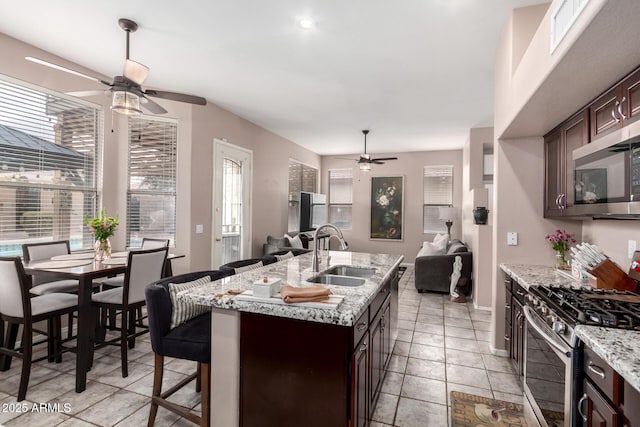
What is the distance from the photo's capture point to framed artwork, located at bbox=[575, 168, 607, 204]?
183cm

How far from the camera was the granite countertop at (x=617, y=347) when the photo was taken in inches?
40.7

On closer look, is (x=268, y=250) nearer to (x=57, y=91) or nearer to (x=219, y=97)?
(x=219, y=97)

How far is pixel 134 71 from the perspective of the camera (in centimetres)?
267

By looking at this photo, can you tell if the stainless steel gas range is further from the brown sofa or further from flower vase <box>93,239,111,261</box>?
flower vase <box>93,239,111,261</box>

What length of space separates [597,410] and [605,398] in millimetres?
95

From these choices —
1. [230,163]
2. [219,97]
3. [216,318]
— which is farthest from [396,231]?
[216,318]

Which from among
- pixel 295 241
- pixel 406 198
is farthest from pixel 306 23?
pixel 406 198

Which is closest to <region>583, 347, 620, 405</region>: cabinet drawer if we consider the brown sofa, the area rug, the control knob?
the control knob

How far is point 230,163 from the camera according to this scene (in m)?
5.27

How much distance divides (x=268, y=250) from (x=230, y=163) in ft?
5.53

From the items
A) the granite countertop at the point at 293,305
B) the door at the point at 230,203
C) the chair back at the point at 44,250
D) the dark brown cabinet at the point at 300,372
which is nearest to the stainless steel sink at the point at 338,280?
the granite countertop at the point at 293,305

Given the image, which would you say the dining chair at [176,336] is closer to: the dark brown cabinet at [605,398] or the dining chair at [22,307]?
the dining chair at [22,307]

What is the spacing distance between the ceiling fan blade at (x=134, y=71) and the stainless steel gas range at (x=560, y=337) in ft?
11.0

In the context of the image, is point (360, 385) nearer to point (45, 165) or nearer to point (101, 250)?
point (101, 250)
